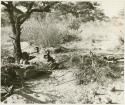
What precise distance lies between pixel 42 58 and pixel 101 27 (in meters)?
0.48

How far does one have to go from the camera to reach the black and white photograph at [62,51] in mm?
2502

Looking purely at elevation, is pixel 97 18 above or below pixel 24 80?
above

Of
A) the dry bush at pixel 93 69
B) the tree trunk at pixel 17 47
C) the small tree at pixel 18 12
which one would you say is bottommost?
the dry bush at pixel 93 69

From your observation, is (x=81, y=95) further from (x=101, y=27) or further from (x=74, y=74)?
(x=101, y=27)

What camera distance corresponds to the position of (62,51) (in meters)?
2.57

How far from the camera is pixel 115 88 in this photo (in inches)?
98.3

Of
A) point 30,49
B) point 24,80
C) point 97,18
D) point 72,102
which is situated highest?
point 97,18

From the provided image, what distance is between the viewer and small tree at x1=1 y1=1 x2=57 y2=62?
2537mm

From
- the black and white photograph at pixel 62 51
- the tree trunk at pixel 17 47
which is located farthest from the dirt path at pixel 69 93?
the tree trunk at pixel 17 47

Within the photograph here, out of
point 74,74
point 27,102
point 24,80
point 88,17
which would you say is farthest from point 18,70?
A: point 88,17

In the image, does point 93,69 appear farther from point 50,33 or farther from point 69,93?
point 50,33

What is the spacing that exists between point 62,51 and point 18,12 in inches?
16.7

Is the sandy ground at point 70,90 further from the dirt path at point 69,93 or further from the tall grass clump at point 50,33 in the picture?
the tall grass clump at point 50,33

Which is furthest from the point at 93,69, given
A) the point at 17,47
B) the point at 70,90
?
the point at 17,47
